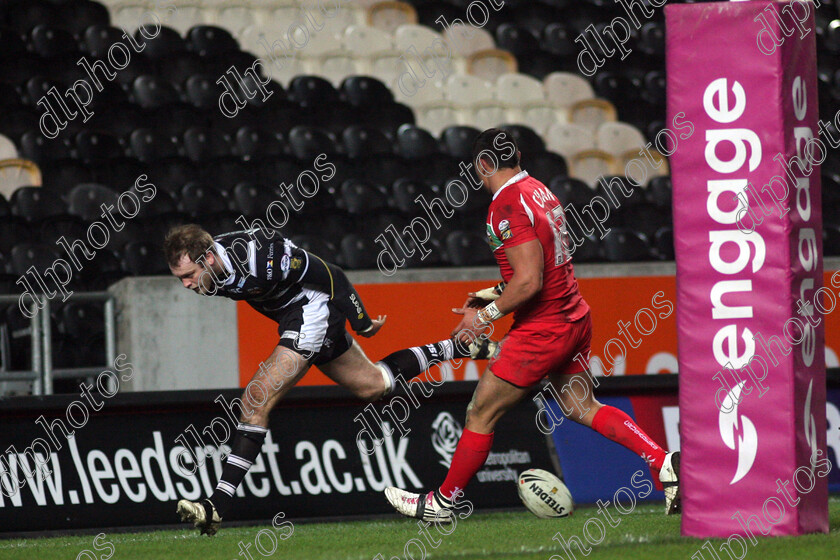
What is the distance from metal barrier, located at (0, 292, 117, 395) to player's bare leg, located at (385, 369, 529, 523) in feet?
11.3

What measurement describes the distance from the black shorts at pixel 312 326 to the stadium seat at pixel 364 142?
17.9ft

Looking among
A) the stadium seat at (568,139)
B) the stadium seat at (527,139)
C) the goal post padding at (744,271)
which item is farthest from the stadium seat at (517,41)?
the goal post padding at (744,271)

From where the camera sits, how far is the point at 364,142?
1156 cm

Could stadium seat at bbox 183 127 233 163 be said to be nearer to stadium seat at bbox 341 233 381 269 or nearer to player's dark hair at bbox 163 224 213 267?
stadium seat at bbox 341 233 381 269

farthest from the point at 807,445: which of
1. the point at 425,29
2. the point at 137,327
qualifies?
the point at 425,29

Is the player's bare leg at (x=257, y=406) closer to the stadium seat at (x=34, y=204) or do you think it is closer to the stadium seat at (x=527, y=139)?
the stadium seat at (x=34, y=204)

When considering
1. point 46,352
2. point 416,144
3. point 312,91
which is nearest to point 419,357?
point 46,352

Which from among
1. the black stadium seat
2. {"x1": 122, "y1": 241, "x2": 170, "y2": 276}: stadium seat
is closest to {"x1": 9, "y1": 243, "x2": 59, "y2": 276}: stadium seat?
{"x1": 122, "y1": 241, "x2": 170, "y2": 276}: stadium seat

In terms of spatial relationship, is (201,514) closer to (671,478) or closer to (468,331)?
(468,331)

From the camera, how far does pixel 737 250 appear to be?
14.9 ft

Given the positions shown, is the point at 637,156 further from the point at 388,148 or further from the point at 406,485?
the point at 406,485

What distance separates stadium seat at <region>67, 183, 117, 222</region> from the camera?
981 centimetres

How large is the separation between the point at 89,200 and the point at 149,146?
106 cm

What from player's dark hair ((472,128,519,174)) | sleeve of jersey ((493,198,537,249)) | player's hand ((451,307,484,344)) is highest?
player's dark hair ((472,128,519,174))
